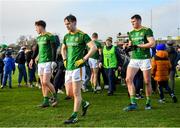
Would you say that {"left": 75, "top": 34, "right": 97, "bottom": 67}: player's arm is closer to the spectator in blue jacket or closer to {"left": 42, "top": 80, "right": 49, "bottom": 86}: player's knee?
{"left": 42, "top": 80, "right": 49, "bottom": 86}: player's knee

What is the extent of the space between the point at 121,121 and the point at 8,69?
33.4 feet

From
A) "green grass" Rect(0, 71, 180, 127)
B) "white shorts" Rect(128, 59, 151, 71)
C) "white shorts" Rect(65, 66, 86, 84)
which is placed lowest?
"green grass" Rect(0, 71, 180, 127)

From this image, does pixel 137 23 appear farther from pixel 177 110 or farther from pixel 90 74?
pixel 90 74

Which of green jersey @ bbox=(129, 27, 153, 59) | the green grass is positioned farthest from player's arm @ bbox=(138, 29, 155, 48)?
the green grass

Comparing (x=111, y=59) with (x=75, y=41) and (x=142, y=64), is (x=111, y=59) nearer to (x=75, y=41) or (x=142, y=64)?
(x=142, y=64)

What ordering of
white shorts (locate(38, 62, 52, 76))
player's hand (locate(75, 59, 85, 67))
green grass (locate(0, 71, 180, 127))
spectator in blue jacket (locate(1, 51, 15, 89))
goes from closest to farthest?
green grass (locate(0, 71, 180, 127)) → player's hand (locate(75, 59, 85, 67)) → white shorts (locate(38, 62, 52, 76)) → spectator in blue jacket (locate(1, 51, 15, 89))

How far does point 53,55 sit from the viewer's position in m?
10.1

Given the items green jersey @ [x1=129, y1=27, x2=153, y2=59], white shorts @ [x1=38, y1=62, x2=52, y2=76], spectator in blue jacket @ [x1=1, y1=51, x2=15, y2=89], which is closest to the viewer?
green jersey @ [x1=129, y1=27, x2=153, y2=59]

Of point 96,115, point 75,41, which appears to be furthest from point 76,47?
point 96,115

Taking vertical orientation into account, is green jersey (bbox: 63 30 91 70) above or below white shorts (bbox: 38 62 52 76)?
above

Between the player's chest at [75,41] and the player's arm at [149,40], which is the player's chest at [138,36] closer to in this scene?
the player's arm at [149,40]

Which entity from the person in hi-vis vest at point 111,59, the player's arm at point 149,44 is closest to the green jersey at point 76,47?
the player's arm at point 149,44

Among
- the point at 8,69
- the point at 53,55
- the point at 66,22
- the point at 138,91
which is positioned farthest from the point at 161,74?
the point at 8,69

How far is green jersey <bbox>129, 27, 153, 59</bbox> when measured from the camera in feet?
30.7
